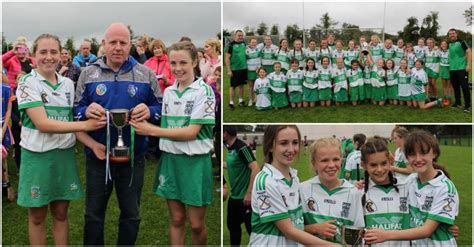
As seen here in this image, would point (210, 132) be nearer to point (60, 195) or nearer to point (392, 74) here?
point (60, 195)

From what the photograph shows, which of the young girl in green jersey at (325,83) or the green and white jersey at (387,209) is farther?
the young girl in green jersey at (325,83)

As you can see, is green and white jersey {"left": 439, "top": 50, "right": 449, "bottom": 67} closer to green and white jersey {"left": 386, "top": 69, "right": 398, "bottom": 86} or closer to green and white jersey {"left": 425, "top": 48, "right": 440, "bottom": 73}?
green and white jersey {"left": 425, "top": 48, "right": 440, "bottom": 73}

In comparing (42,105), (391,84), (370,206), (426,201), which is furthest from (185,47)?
(391,84)

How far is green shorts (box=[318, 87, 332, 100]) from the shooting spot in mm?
7374

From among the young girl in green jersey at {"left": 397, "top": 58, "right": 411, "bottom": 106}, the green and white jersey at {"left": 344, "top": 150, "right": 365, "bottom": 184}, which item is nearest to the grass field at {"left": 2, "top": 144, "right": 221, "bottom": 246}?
the green and white jersey at {"left": 344, "top": 150, "right": 365, "bottom": 184}

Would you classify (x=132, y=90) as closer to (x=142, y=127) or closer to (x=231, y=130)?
(x=142, y=127)

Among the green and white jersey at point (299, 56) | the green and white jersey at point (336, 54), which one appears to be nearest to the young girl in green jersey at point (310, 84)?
the green and white jersey at point (299, 56)

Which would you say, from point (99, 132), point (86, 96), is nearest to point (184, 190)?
point (99, 132)

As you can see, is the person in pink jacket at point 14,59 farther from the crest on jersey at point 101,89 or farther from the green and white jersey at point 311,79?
the green and white jersey at point 311,79

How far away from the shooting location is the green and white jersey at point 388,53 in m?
9.20

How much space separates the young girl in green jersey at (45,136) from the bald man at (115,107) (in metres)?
0.14

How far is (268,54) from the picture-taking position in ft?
27.2

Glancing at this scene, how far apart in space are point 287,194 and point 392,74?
239 inches

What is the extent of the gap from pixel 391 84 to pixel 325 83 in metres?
1.16
